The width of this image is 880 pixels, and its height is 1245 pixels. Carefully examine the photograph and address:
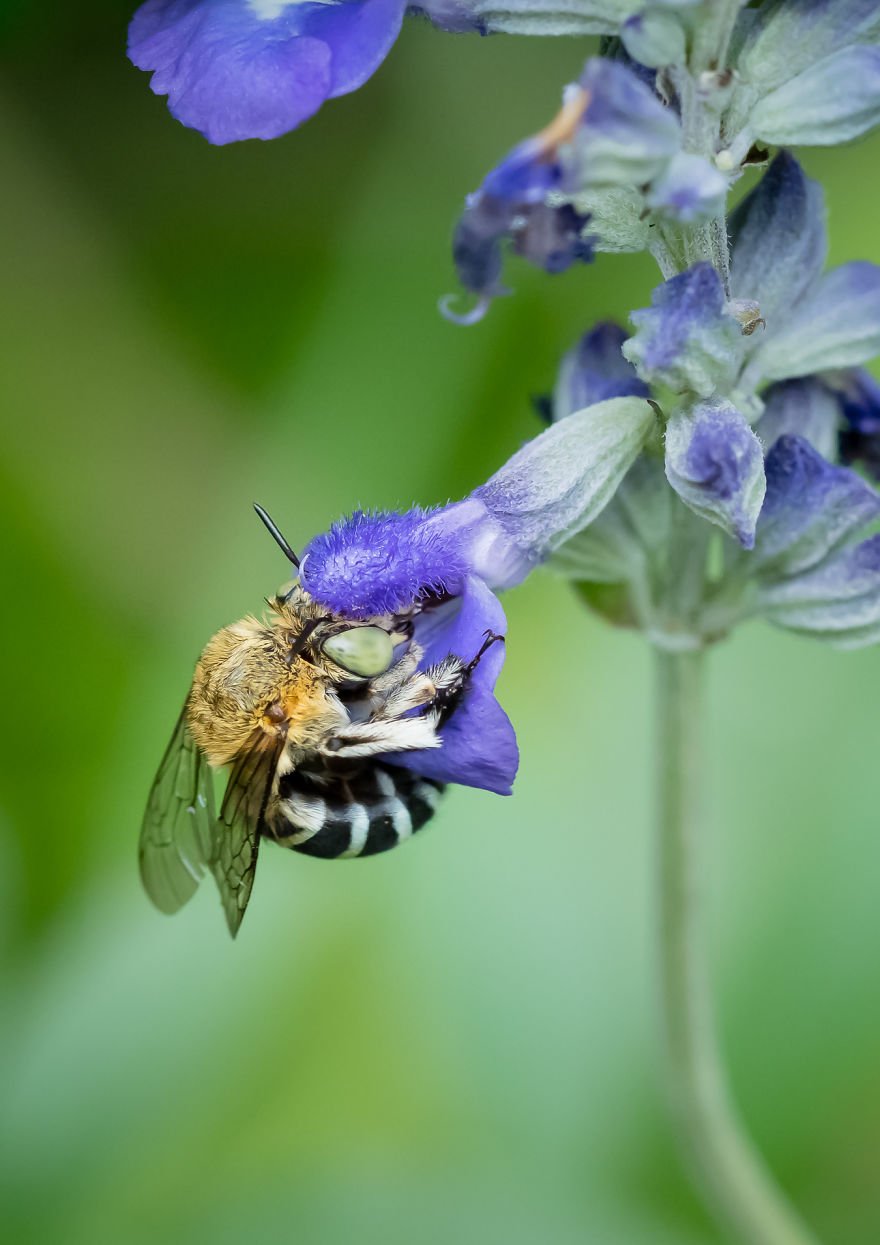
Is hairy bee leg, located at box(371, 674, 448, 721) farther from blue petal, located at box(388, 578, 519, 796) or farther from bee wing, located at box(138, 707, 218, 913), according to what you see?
bee wing, located at box(138, 707, 218, 913)

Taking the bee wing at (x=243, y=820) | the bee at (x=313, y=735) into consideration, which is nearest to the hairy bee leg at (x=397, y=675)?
the bee at (x=313, y=735)

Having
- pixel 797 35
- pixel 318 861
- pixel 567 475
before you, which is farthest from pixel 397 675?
pixel 318 861

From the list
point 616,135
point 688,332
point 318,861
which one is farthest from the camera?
point 318,861

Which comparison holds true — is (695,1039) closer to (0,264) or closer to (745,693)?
(745,693)

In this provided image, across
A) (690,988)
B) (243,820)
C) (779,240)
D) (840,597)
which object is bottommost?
(690,988)

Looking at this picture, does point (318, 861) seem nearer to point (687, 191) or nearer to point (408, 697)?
point (408, 697)

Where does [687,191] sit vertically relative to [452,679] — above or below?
above

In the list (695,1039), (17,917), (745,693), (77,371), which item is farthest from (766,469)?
(77,371)

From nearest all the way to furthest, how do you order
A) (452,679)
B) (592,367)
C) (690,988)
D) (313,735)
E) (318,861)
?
(452,679)
(313,735)
(592,367)
(690,988)
(318,861)
